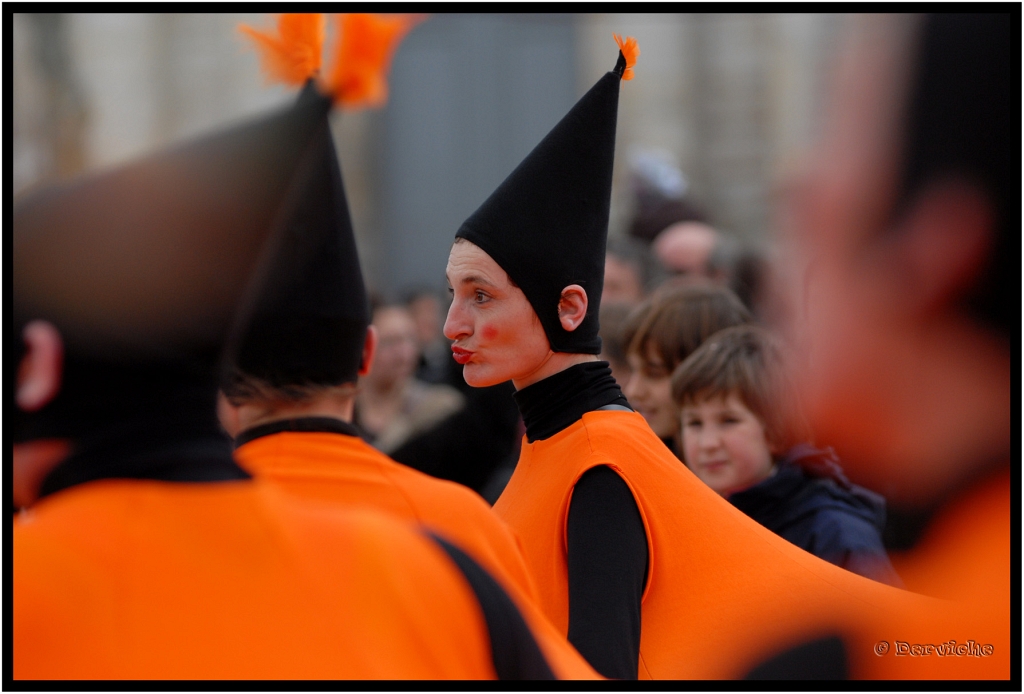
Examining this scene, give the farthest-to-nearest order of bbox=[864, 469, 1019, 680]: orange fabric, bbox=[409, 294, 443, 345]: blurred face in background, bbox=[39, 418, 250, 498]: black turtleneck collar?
1. bbox=[409, 294, 443, 345]: blurred face in background
2. bbox=[39, 418, 250, 498]: black turtleneck collar
3. bbox=[864, 469, 1019, 680]: orange fabric

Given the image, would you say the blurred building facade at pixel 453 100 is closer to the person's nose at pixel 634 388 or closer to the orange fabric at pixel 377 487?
the person's nose at pixel 634 388

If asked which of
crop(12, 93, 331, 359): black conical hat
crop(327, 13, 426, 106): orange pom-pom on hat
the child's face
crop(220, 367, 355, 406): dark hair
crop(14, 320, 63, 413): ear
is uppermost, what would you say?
crop(327, 13, 426, 106): orange pom-pom on hat

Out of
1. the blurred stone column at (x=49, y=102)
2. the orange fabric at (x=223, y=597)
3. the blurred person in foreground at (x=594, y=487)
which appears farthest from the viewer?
the blurred stone column at (x=49, y=102)

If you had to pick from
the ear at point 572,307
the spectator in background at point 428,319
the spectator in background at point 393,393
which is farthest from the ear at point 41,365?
the spectator in background at point 428,319

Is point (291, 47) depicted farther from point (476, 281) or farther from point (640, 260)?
point (640, 260)

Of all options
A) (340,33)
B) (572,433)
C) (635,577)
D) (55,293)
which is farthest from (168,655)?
(572,433)

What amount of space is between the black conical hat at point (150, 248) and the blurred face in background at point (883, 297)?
715 mm

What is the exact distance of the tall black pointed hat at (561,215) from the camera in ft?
8.46

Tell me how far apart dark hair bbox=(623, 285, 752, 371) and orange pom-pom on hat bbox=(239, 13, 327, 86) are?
172 cm

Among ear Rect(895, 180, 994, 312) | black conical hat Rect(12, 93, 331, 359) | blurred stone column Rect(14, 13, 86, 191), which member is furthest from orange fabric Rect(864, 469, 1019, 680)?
blurred stone column Rect(14, 13, 86, 191)

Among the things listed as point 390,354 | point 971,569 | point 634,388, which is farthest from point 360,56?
point 390,354

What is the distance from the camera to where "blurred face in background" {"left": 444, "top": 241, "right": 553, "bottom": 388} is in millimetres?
2582

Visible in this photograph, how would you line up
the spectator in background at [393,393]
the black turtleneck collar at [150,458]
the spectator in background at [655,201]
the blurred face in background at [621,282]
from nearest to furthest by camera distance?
the black turtleneck collar at [150,458] → the blurred face in background at [621,282] → the spectator in background at [393,393] → the spectator in background at [655,201]

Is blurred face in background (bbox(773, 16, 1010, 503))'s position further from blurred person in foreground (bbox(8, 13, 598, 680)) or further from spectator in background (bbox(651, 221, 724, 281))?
spectator in background (bbox(651, 221, 724, 281))
